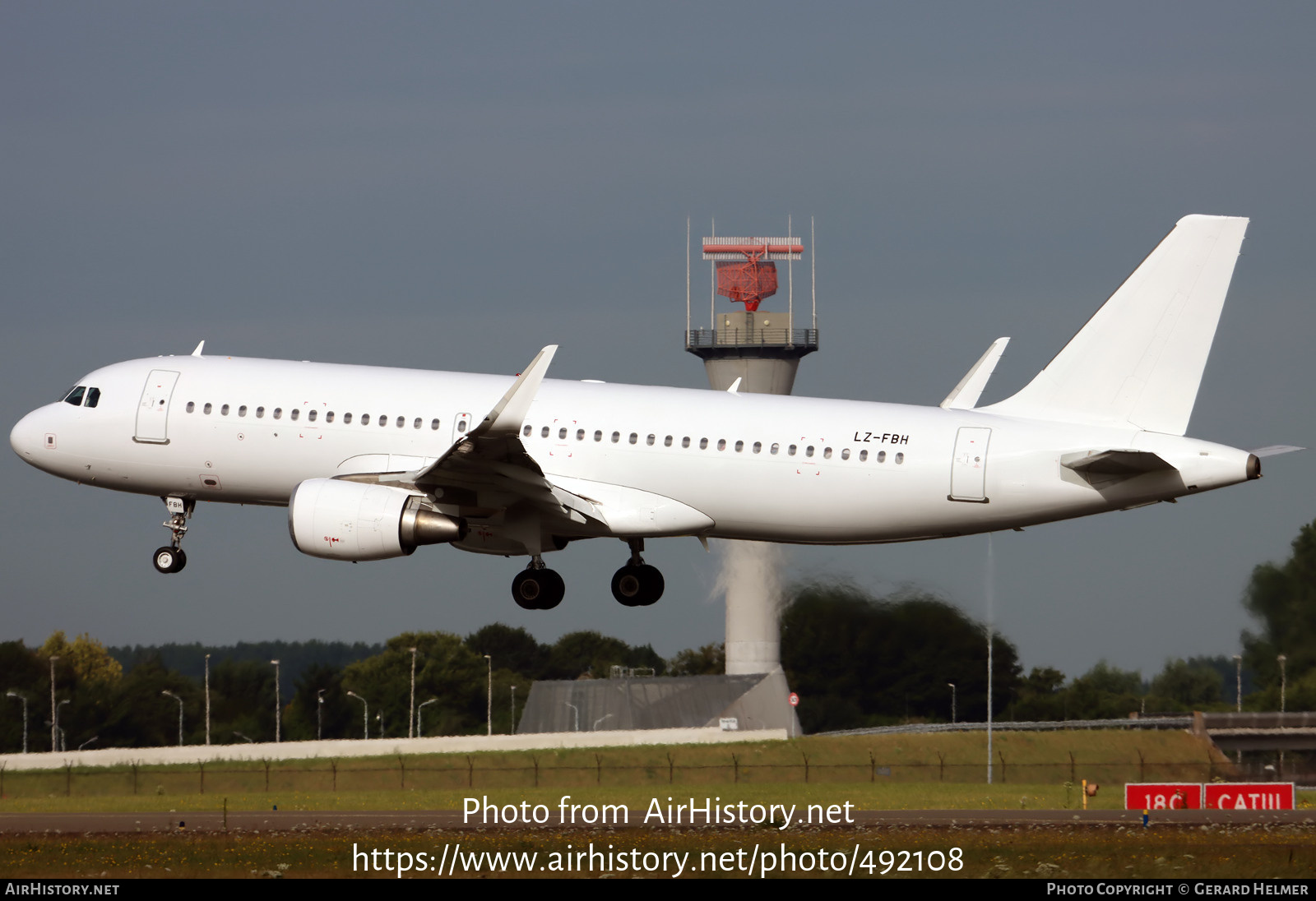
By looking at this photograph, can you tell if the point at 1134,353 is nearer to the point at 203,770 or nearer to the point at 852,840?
the point at 852,840

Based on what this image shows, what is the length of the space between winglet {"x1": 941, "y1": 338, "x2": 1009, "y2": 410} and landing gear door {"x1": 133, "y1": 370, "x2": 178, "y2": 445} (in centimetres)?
1777

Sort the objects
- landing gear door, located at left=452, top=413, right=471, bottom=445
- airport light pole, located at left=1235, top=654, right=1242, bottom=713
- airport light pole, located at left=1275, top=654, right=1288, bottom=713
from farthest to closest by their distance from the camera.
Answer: airport light pole, located at left=1235, top=654, right=1242, bottom=713 → airport light pole, located at left=1275, top=654, right=1288, bottom=713 → landing gear door, located at left=452, top=413, right=471, bottom=445

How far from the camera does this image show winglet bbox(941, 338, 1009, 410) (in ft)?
139

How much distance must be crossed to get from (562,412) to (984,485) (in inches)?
365

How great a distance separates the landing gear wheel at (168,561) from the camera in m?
43.5

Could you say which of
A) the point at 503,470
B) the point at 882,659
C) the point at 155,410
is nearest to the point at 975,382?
the point at 503,470

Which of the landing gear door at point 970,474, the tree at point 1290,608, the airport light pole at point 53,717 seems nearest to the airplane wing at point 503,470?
the landing gear door at point 970,474

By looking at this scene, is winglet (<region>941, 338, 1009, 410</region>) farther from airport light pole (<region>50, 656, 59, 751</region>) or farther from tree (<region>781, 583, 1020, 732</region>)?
airport light pole (<region>50, 656, 59, 751</region>)

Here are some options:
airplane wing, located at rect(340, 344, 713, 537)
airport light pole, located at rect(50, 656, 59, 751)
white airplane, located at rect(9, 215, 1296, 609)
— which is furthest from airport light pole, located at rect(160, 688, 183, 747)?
airplane wing, located at rect(340, 344, 713, 537)

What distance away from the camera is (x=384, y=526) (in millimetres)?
38312

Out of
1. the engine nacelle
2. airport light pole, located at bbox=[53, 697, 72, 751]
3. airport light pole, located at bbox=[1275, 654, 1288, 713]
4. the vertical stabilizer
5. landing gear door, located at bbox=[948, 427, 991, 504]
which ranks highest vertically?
the vertical stabilizer

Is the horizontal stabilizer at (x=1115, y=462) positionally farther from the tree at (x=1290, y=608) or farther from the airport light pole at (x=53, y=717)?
the airport light pole at (x=53, y=717)

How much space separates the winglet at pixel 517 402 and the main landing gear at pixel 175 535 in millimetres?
10310
